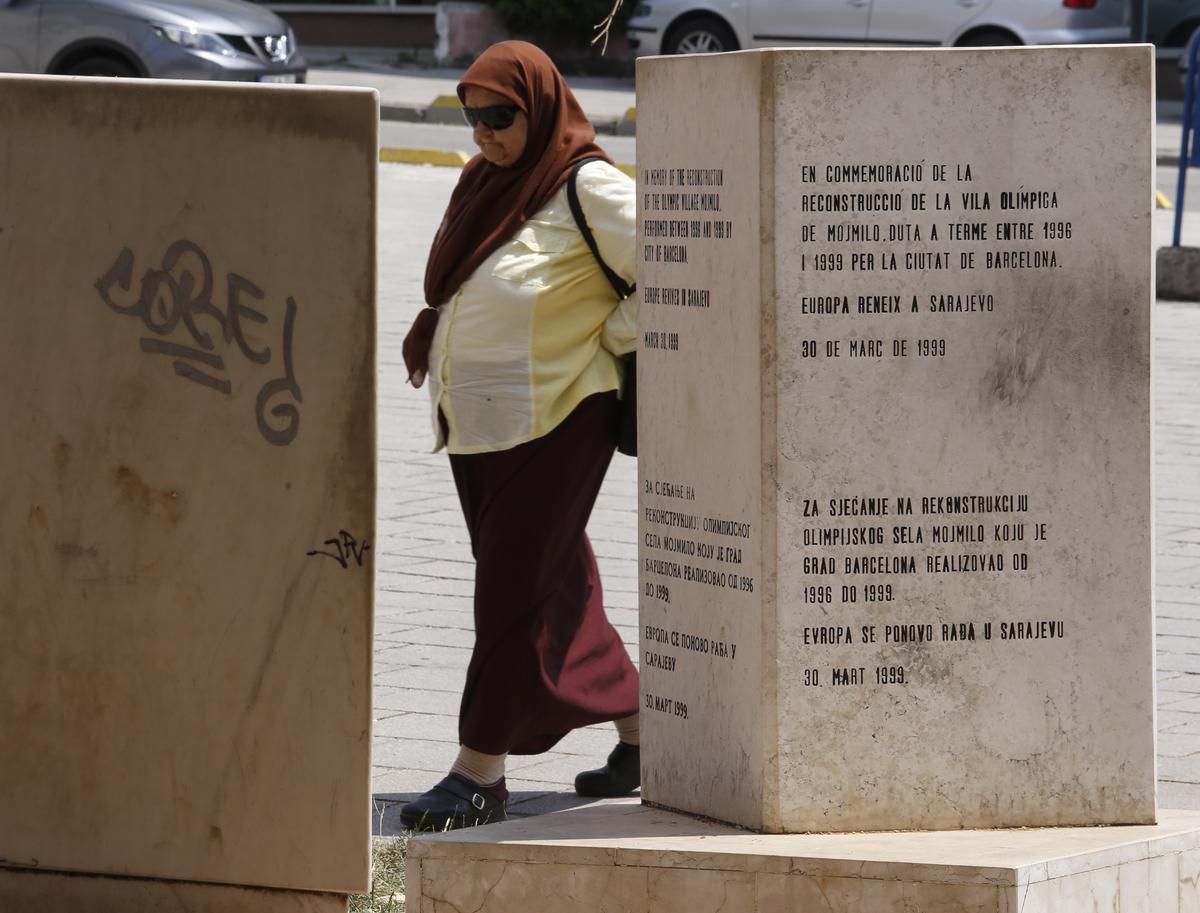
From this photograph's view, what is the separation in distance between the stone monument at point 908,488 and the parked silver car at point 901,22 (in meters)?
17.1

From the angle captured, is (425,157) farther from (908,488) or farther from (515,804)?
(908,488)

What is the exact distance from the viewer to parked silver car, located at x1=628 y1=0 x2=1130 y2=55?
66.4 ft

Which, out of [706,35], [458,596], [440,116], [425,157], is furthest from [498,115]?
[706,35]

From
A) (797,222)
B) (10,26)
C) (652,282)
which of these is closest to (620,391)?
(652,282)

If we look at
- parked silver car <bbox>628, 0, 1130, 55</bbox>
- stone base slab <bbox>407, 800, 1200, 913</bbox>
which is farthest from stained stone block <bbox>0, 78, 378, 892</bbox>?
parked silver car <bbox>628, 0, 1130, 55</bbox>

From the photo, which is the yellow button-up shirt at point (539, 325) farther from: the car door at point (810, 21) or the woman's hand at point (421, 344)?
the car door at point (810, 21)

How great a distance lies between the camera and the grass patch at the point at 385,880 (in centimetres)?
386

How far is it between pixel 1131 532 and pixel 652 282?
950mm

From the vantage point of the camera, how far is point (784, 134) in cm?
333

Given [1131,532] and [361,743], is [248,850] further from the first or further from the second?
[1131,532]

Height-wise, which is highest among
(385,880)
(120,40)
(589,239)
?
(120,40)

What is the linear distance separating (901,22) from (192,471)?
17.8 m

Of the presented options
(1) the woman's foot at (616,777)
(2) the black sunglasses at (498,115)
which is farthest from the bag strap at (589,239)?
(1) the woman's foot at (616,777)

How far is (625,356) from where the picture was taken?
4.61 m
